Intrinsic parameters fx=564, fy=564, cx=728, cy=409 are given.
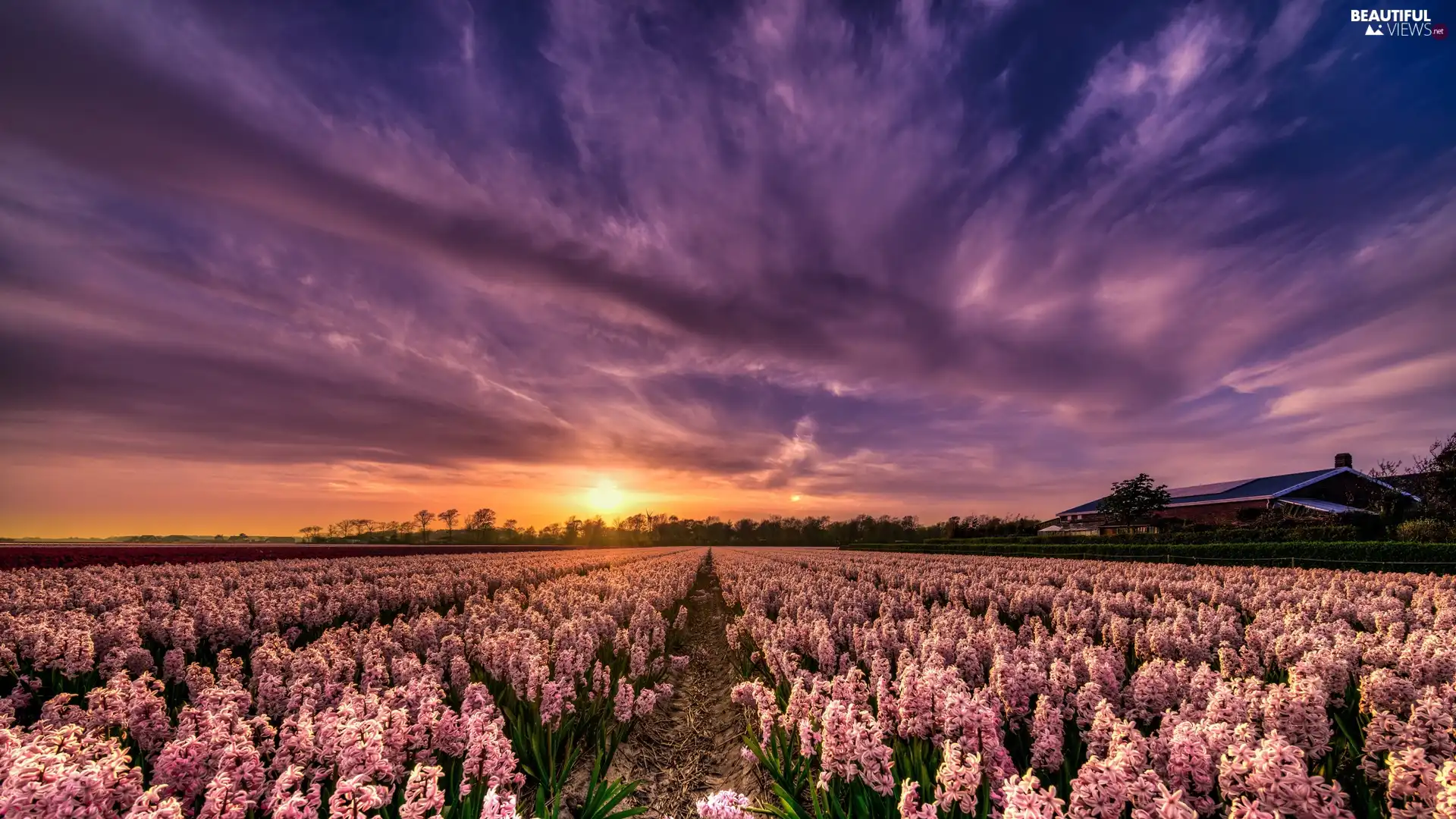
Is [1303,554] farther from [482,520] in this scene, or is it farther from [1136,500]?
[482,520]

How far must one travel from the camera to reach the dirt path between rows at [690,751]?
7688 millimetres

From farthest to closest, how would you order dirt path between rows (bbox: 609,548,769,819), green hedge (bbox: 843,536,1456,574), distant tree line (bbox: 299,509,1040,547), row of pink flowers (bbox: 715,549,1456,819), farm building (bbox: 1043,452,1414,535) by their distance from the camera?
distant tree line (bbox: 299,509,1040,547) → farm building (bbox: 1043,452,1414,535) → green hedge (bbox: 843,536,1456,574) → dirt path between rows (bbox: 609,548,769,819) → row of pink flowers (bbox: 715,549,1456,819)

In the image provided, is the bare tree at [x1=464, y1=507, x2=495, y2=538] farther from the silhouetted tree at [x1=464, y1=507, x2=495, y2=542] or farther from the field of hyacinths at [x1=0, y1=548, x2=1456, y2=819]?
the field of hyacinths at [x1=0, y1=548, x2=1456, y2=819]

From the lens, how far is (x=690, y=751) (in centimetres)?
934

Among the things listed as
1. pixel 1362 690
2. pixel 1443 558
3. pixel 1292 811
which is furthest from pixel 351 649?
pixel 1443 558

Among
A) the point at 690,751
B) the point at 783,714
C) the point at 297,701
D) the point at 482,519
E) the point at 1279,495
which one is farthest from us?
the point at 482,519

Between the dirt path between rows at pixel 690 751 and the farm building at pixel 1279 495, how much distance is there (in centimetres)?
7356

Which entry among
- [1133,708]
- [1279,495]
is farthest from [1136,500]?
[1133,708]

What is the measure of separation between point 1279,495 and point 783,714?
8965cm

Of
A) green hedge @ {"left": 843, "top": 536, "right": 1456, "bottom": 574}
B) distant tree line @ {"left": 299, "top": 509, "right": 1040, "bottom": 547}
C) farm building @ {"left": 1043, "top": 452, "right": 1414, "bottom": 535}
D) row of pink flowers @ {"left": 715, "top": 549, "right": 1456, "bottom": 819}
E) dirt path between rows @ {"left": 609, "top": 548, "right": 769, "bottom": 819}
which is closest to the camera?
row of pink flowers @ {"left": 715, "top": 549, "right": 1456, "bottom": 819}

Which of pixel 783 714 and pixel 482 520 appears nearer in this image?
pixel 783 714

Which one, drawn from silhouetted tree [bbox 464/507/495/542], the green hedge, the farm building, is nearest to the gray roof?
the farm building

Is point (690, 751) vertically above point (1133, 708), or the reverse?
point (1133, 708)

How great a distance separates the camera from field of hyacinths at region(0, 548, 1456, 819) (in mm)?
3580
